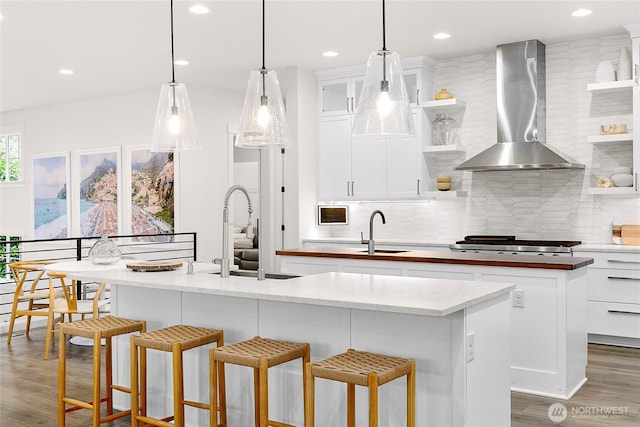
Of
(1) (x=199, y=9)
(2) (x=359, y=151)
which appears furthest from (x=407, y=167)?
(1) (x=199, y=9)

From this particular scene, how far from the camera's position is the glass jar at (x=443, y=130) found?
21.8 ft

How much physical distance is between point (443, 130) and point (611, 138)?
170cm

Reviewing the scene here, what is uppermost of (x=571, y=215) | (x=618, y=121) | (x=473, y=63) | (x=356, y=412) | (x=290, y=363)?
(x=473, y=63)

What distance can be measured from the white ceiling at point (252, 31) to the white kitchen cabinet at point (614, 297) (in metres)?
2.10

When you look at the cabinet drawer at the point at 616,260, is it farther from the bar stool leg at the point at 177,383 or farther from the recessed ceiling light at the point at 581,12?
the bar stool leg at the point at 177,383

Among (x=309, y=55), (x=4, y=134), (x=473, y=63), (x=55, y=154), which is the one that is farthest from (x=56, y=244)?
(x=473, y=63)

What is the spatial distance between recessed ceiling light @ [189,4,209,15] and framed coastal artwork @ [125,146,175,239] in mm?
3269

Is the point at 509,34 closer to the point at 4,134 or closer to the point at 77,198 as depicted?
the point at 77,198

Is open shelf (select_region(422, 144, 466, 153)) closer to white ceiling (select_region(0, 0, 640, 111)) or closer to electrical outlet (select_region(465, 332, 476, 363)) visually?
white ceiling (select_region(0, 0, 640, 111))

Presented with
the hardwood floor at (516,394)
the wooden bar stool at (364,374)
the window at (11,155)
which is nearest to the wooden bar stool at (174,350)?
the hardwood floor at (516,394)

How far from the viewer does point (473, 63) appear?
668 centimetres

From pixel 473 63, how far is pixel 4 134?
817cm

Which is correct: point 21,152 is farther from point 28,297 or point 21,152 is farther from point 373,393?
point 373,393

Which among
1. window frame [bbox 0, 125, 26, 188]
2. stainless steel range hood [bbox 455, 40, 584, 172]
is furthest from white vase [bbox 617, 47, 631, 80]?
window frame [bbox 0, 125, 26, 188]
